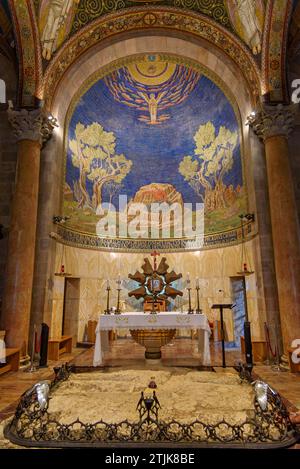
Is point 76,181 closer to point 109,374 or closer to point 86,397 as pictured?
point 109,374

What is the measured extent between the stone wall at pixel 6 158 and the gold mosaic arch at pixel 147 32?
1532 mm

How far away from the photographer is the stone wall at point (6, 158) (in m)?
9.43

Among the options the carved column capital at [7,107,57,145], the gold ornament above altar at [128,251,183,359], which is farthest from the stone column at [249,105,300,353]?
the carved column capital at [7,107,57,145]

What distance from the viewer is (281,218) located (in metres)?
8.52

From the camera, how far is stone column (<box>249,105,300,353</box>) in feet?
26.1

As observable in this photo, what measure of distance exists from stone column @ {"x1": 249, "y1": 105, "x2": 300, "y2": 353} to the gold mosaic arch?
1404mm

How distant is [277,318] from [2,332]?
7.70m

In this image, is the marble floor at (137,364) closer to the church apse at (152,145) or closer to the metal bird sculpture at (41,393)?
the metal bird sculpture at (41,393)

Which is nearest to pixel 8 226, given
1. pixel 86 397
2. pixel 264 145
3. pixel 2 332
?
pixel 2 332

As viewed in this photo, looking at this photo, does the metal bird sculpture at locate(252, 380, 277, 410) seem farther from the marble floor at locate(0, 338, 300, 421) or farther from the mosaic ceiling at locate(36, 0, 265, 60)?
the mosaic ceiling at locate(36, 0, 265, 60)

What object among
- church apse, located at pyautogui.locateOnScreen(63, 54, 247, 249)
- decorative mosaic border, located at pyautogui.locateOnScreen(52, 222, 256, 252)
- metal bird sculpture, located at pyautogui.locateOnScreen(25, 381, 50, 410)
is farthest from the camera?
church apse, located at pyautogui.locateOnScreen(63, 54, 247, 249)

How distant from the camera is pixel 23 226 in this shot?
28.9 feet

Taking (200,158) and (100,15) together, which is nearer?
(100,15)

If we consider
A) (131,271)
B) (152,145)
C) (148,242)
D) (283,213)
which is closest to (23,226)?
(131,271)
